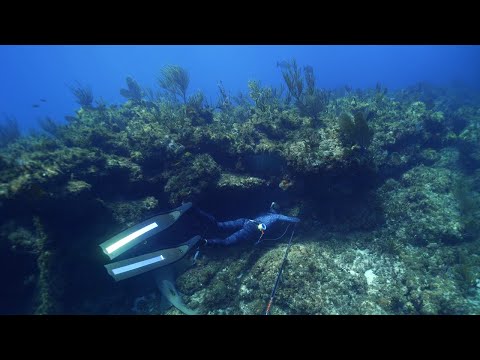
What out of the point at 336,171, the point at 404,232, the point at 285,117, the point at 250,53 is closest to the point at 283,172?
the point at 336,171

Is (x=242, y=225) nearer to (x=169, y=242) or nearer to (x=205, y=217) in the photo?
(x=205, y=217)

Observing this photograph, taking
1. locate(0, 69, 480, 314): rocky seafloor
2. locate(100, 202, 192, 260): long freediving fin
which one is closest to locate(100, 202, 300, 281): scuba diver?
locate(100, 202, 192, 260): long freediving fin

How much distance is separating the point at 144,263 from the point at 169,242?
69.7 inches

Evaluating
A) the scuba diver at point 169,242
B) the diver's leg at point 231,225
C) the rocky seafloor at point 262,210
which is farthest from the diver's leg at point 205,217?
the rocky seafloor at point 262,210

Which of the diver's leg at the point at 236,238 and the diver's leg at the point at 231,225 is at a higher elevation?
the diver's leg at the point at 231,225

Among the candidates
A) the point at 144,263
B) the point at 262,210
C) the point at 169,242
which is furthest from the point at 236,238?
the point at 144,263

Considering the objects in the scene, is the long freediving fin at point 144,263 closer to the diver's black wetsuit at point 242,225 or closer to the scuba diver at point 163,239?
the scuba diver at point 163,239

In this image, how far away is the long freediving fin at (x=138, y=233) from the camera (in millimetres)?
6107

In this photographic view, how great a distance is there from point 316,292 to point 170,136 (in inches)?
252

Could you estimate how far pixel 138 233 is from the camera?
6457mm

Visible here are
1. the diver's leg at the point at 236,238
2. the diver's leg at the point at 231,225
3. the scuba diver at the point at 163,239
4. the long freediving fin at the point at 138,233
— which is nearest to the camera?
the long freediving fin at the point at 138,233

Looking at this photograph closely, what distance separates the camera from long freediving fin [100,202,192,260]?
20.0 feet
